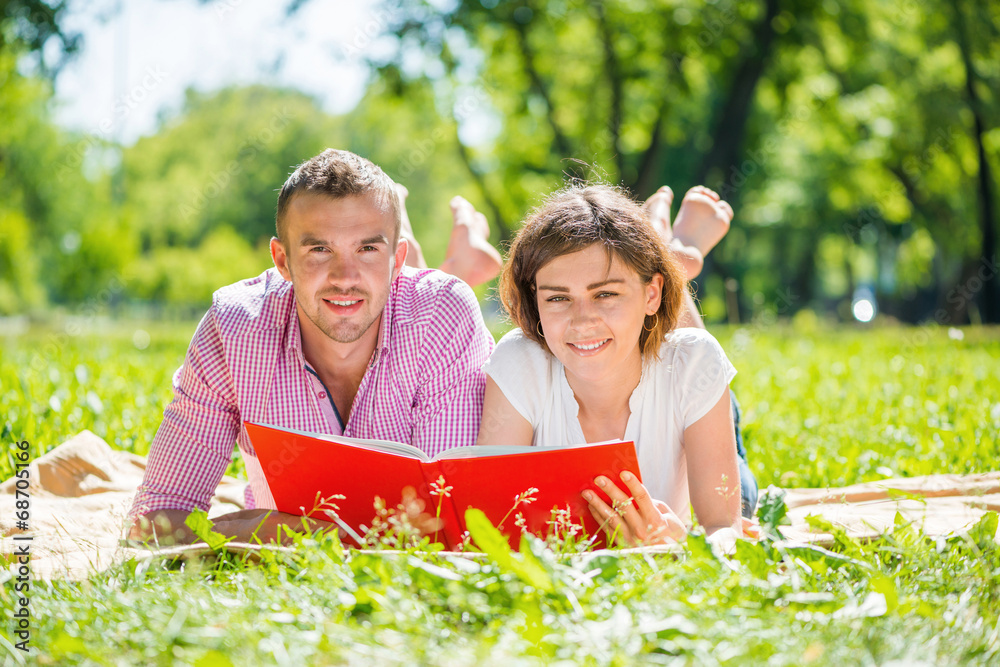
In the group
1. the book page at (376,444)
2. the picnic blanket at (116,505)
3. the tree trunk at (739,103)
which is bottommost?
the picnic blanket at (116,505)

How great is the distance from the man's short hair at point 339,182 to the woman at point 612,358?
534 millimetres

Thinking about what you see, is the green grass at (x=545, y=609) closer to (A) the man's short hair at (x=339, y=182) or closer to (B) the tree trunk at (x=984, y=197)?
(A) the man's short hair at (x=339, y=182)

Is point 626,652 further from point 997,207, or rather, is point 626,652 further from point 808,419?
point 997,207

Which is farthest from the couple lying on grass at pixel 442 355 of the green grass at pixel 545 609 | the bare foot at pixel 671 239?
the bare foot at pixel 671 239

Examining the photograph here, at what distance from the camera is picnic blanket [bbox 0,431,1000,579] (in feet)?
7.83

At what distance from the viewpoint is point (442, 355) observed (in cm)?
311

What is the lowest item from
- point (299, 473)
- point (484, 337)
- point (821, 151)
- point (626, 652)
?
point (626, 652)

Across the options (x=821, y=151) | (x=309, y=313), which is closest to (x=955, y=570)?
(x=309, y=313)

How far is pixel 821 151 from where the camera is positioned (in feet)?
79.4

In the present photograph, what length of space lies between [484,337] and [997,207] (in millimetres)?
19847

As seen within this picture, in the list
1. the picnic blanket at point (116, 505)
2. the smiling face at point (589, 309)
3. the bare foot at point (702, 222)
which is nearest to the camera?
the picnic blanket at point (116, 505)

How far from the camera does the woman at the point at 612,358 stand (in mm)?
2867

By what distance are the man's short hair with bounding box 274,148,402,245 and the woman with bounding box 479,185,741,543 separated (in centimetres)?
53

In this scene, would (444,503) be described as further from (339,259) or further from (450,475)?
(339,259)
